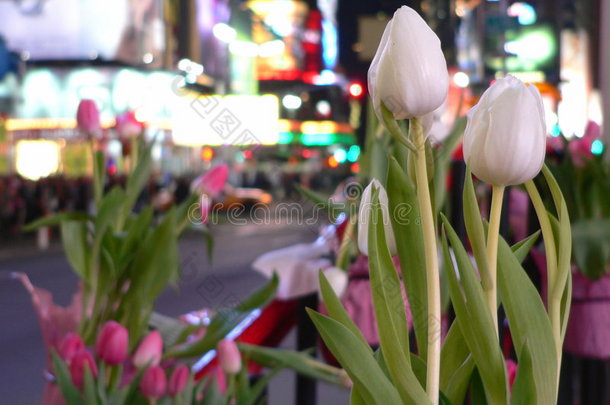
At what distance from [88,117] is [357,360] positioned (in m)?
0.76

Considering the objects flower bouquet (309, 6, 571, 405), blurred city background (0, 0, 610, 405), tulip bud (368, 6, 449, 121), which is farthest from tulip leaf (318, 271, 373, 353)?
blurred city background (0, 0, 610, 405)

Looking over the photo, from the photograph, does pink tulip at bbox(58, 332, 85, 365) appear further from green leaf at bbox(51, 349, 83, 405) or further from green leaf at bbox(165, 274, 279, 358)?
green leaf at bbox(165, 274, 279, 358)

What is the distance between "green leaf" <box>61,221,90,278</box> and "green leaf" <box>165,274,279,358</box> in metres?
0.16

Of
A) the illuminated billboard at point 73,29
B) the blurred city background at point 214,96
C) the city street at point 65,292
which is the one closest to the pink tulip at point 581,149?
the blurred city background at point 214,96

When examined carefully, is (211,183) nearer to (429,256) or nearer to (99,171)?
(99,171)

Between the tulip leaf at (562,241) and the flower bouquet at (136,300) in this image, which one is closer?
the tulip leaf at (562,241)

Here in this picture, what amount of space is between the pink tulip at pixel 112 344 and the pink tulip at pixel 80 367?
0.02 metres

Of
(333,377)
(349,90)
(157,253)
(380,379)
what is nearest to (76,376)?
(157,253)

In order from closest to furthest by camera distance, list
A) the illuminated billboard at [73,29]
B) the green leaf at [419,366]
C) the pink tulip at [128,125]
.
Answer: the green leaf at [419,366] → the pink tulip at [128,125] → the illuminated billboard at [73,29]

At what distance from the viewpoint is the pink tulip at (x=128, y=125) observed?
128 centimetres

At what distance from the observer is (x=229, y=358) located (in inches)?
37.3

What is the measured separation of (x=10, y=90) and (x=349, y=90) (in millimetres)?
12837

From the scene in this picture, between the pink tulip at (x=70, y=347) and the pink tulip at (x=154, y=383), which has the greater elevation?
the pink tulip at (x=70, y=347)

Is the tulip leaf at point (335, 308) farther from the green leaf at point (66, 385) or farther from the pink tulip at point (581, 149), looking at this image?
the pink tulip at point (581, 149)
